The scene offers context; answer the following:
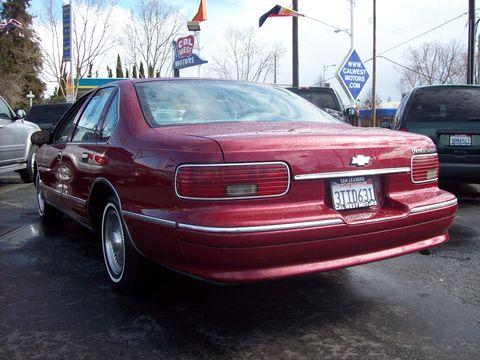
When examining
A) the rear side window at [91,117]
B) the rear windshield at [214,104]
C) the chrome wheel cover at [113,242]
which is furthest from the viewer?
the rear side window at [91,117]

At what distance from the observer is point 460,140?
6.55m

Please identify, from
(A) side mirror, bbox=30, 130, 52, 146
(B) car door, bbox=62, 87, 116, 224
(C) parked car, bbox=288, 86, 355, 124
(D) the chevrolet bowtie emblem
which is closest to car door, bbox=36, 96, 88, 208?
(A) side mirror, bbox=30, 130, 52, 146

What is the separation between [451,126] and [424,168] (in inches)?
143

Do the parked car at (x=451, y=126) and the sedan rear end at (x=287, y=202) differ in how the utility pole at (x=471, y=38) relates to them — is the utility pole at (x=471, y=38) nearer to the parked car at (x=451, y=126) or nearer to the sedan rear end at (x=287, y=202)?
the parked car at (x=451, y=126)

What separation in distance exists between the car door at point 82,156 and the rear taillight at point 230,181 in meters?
1.41

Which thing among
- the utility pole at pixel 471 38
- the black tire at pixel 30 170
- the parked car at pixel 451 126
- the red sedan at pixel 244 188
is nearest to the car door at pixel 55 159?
the red sedan at pixel 244 188

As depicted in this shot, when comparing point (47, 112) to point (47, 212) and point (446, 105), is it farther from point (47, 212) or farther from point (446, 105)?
point (446, 105)

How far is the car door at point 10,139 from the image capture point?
8805mm

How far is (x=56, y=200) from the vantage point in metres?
4.93

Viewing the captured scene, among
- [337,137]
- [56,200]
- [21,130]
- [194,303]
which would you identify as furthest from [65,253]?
[21,130]

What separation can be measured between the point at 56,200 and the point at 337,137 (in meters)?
3.13

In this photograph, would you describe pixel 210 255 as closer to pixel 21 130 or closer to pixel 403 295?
pixel 403 295

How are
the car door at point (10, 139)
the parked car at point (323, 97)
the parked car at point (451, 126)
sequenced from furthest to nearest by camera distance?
the parked car at point (323, 97) < the car door at point (10, 139) < the parked car at point (451, 126)

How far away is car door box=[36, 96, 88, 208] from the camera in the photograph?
477 cm
